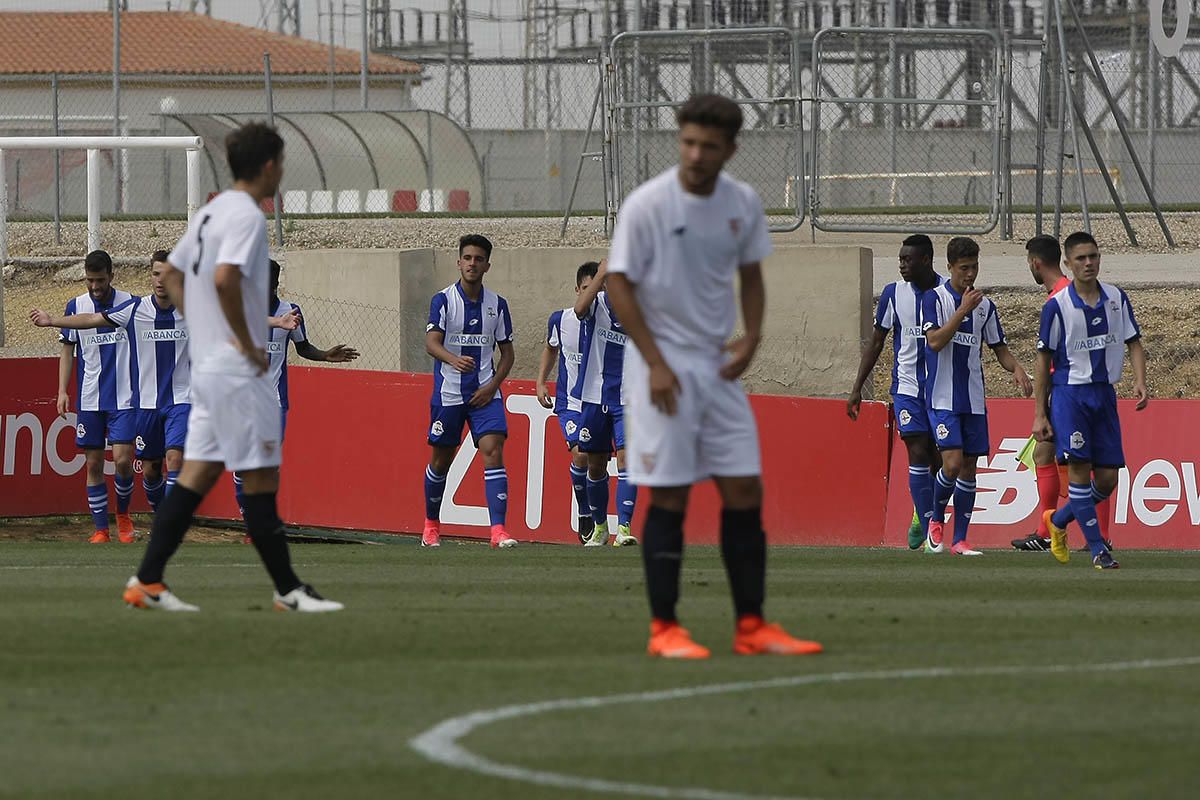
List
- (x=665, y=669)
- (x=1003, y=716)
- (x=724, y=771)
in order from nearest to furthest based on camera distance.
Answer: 1. (x=724, y=771)
2. (x=1003, y=716)
3. (x=665, y=669)

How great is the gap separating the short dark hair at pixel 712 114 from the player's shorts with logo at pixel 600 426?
8547 mm

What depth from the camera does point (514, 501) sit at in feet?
55.5

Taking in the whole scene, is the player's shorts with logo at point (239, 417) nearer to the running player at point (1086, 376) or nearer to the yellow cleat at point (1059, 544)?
the running player at point (1086, 376)

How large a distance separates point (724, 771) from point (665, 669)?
1667 mm

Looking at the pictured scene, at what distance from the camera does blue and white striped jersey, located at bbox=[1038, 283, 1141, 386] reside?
11.9 metres

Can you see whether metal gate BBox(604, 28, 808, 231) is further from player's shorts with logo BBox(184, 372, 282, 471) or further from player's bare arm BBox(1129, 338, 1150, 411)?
player's shorts with logo BBox(184, 372, 282, 471)

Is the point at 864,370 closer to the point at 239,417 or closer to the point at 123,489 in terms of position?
the point at 123,489

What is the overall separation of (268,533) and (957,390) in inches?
285

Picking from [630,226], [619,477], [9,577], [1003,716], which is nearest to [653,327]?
[630,226]

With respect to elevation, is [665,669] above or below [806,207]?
below

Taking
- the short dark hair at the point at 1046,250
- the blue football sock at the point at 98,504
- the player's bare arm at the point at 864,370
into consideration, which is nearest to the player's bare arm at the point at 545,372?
the player's bare arm at the point at 864,370

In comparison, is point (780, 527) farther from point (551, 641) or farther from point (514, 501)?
point (551, 641)

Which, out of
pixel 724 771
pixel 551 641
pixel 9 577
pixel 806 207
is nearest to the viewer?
pixel 724 771

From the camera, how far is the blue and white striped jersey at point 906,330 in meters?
14.3
